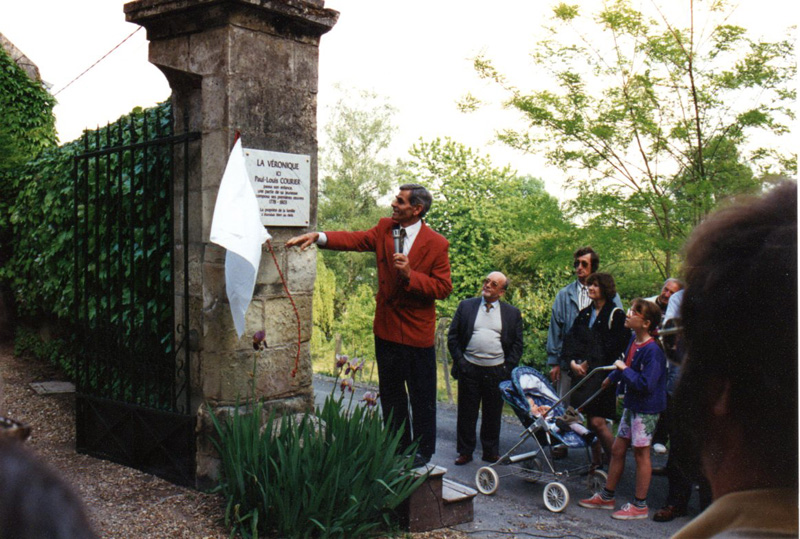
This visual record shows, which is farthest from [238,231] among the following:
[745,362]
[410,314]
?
[745,362]

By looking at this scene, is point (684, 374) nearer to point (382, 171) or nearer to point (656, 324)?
point (656, 324)

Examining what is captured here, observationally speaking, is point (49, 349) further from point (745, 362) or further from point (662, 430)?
point (745, 362)

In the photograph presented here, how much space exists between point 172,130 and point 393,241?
61.8 inches

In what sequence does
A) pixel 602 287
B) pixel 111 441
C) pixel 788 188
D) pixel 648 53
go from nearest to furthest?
1. pixel 788 188
2. pixel 111 441
3. pixel 602 287
4. pixel 648 53

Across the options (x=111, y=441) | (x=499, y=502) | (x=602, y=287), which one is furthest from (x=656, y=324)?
(x=111, y=441)

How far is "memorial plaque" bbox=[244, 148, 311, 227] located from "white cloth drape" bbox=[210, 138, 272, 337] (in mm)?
157

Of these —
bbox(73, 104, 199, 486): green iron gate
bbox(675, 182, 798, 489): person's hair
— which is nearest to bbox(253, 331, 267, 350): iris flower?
bbox(73, 104, 199, 486): green iron gate

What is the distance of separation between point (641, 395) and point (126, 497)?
3.29 meters

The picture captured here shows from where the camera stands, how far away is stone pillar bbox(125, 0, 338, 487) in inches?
180

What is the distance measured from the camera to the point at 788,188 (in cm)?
98

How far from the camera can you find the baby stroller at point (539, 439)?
18.2ft

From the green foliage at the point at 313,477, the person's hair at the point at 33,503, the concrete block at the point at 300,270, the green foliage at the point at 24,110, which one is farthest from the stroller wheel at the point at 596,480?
the green foliage at the point at 24,110

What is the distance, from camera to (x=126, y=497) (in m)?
4.69

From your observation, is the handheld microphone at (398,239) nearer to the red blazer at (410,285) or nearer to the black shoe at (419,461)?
the red blazer at (410,285)
